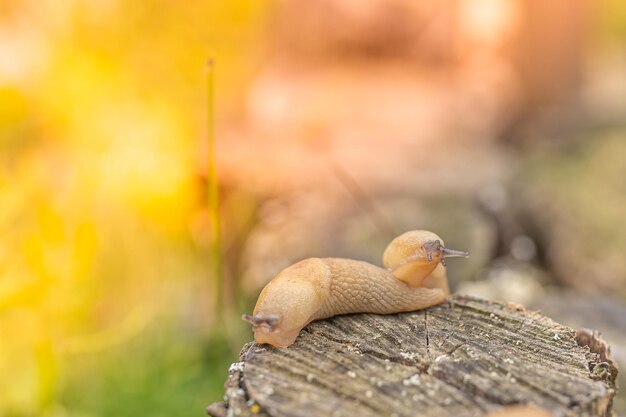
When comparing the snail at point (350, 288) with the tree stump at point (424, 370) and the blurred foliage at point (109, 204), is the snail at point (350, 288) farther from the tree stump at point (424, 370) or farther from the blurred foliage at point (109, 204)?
the blurred foliage at point (109, 204)

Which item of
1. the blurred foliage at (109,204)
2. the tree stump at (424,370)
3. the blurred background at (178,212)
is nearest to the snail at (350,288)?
the tree stump at (424,370)

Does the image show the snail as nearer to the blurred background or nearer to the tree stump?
the tree stump

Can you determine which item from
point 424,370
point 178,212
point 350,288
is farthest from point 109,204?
point 424,370

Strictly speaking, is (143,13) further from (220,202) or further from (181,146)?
(220,202)

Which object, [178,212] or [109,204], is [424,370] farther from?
[109,204]

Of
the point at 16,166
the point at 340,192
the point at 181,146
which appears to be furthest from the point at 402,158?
the point at 16,166

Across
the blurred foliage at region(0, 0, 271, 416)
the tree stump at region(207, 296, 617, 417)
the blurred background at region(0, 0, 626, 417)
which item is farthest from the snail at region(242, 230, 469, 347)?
the blurred foliage at region(0, 0, 271, 416)

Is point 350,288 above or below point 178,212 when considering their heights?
above
